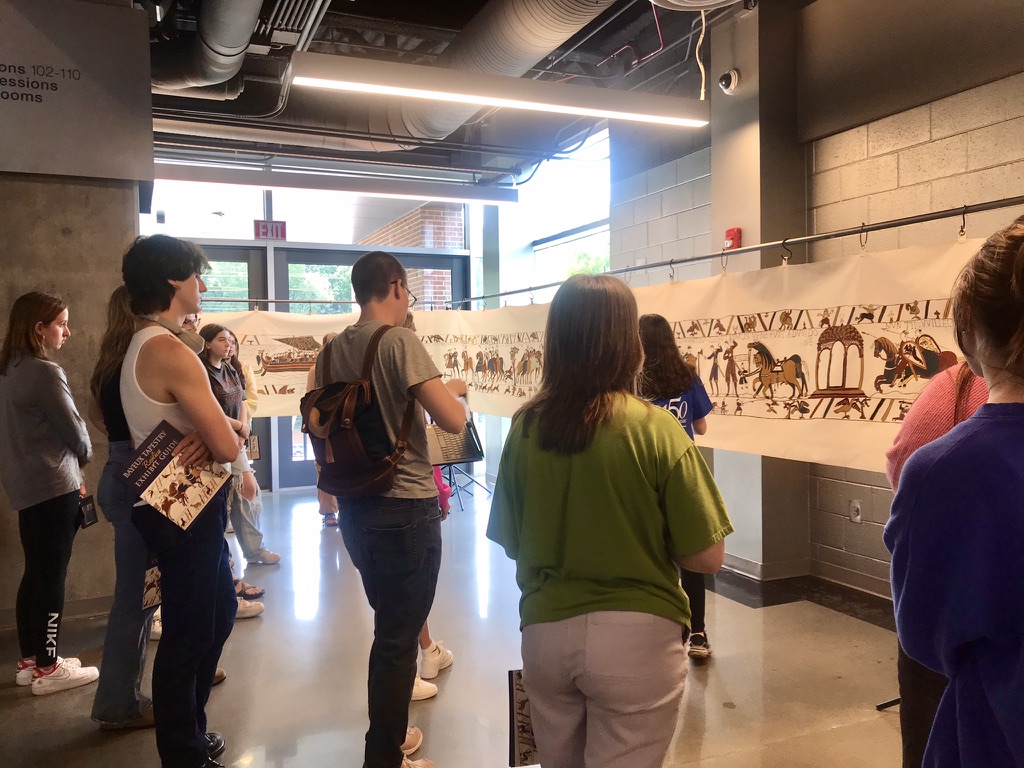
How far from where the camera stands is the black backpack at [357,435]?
203 centimetres

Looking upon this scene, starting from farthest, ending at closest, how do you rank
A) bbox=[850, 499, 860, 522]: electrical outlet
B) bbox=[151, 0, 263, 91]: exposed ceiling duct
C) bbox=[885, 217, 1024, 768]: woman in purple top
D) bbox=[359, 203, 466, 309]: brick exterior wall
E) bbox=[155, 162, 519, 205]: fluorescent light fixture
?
bbox=[359, 203, 466, 309]: brick exterior wall
bbox=[155, 162, 519, 205]: fluorescent light fixture
bbox=[850, 499, 860, 522]: electrical outlet
bbox=[151, 0, 263, 91]: exposed ceiling duct
bbox=[885, 217, 1024, 768]: woman in purple top

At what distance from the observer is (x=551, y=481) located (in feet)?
4.70

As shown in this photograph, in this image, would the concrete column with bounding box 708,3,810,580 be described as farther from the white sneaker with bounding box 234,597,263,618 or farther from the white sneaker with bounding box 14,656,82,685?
the white sneaker with bounding box 14,656,82,685

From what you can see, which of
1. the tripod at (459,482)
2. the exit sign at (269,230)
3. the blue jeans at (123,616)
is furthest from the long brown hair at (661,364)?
the exit sign at (269,230)

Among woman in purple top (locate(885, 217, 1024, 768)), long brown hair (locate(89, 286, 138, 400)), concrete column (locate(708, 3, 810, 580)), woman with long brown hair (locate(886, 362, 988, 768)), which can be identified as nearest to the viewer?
woman in purple top (locate(885, 217, 1024, 768))

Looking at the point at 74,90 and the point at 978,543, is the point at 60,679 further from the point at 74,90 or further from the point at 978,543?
the point at 978,543

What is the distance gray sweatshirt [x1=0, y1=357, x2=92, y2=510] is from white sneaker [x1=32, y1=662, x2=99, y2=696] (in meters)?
0.68

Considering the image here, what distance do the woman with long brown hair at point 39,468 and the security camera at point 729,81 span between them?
12.1ft

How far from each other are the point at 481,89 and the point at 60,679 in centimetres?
322

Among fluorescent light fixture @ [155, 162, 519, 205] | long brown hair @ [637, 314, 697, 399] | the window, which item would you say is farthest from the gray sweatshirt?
the window

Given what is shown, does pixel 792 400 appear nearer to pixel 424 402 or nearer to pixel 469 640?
pixel 469 640

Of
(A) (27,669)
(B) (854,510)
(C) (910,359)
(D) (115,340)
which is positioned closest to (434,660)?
(A) (27,669)

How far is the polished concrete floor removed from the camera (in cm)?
248

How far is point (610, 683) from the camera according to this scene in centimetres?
135
